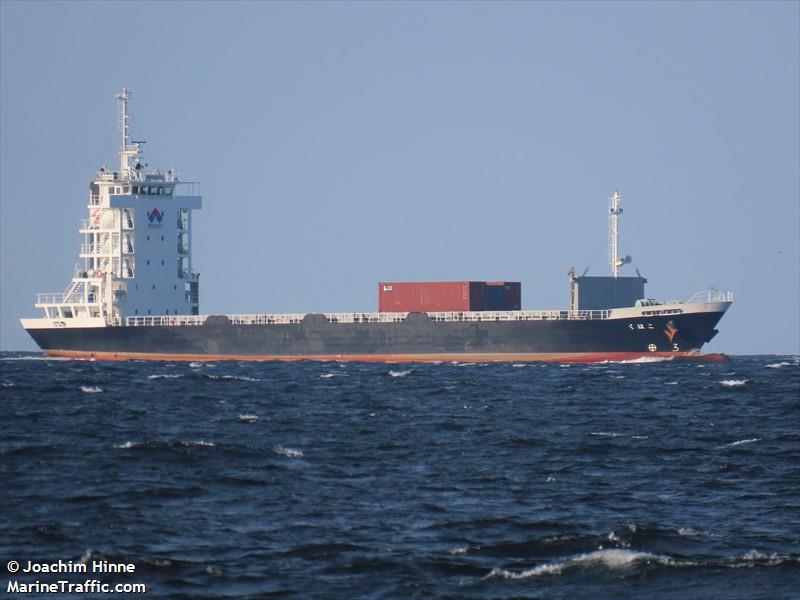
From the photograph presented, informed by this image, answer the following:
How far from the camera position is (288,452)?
2853cm

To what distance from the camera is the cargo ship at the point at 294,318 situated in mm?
80500

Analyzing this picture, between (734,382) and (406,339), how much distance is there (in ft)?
98.9

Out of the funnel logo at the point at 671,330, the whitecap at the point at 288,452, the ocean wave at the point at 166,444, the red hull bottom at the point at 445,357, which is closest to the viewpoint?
the whitecap at the point at 288,452

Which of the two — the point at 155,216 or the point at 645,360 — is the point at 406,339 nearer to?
the point at 645,360

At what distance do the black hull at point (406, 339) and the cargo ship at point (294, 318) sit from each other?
71 mm

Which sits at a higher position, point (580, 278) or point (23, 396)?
point (580, 278)

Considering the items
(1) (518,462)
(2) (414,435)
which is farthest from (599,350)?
(1) (518,462)

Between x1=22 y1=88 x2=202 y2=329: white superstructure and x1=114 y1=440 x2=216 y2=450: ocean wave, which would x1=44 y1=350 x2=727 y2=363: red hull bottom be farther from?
x1=114 y1=440 x2=216 y2=450: ocean wave

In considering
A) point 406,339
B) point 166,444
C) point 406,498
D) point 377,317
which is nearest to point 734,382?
point 406,339

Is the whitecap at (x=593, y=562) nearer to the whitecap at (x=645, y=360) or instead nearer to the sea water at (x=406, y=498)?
the sea water at (x=406, y=498)

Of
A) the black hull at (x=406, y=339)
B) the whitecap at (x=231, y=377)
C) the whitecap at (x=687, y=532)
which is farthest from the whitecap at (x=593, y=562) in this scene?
the black hull at (x=406, y=339)

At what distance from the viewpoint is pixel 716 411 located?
41250 mm

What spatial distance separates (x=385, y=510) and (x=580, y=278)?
6693cm

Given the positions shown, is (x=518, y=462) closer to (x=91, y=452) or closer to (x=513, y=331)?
(x=91, y=452)
